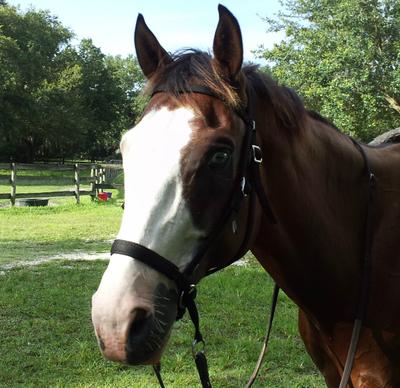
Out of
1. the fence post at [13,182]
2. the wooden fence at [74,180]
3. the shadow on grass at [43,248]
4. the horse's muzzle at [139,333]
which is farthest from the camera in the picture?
the wooden fence at [74,180]

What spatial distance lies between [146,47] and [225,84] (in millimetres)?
423

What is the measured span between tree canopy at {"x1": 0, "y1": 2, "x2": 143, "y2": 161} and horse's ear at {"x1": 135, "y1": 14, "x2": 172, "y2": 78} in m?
33.9

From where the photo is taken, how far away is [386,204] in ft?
6.88

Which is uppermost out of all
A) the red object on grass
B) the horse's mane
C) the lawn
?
the horse's mane

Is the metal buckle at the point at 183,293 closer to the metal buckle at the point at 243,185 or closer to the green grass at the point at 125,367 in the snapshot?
the metal buckle at the point at 243,185

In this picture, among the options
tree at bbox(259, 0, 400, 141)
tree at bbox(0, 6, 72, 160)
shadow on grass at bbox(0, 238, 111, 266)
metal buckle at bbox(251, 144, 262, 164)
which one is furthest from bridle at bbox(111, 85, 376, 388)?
tree at bbox(0, 6, 72, 160)

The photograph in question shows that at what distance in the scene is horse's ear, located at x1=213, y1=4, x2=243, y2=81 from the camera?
1605 millimetres

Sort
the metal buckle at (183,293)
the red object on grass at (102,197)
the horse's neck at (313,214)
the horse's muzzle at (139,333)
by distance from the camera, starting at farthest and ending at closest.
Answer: the red object on grass at (102,197), the horse's neck at (313,214), the metal buckle at (183,293), the horse's muzzle at (139,333)

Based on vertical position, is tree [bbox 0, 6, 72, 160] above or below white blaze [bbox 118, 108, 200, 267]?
above

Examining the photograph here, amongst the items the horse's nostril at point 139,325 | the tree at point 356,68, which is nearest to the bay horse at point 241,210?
the horse's nostril at point 139,325

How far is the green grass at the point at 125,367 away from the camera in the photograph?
387cm

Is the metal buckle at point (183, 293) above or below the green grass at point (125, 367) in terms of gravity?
above

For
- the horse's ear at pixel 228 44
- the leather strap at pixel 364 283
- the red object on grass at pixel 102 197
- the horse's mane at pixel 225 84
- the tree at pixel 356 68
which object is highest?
the tree at pixel 356 68

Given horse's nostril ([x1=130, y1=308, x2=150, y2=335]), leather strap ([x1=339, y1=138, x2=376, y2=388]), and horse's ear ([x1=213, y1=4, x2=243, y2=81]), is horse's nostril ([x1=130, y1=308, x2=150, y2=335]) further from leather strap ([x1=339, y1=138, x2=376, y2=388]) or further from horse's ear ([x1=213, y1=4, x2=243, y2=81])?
leather strap ([x1=339, y1=138, x2=376, y2=388])
